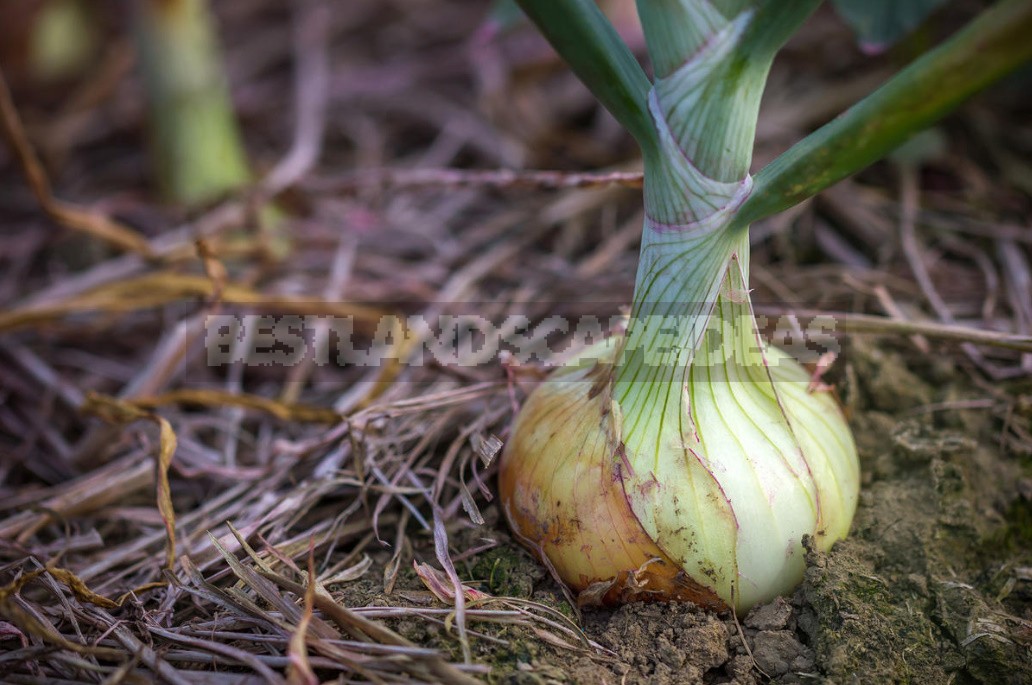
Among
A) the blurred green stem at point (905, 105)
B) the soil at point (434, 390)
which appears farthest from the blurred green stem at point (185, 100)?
the blurred green stem at point (905, 105)

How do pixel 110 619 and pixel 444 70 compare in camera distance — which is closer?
pixel 110 619

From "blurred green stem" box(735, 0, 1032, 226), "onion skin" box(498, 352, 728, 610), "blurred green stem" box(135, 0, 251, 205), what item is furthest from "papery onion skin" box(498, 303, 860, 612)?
"blurred green stem" box(135, 0, 251, 205)

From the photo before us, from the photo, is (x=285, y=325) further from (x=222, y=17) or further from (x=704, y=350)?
(x=222, y=17)

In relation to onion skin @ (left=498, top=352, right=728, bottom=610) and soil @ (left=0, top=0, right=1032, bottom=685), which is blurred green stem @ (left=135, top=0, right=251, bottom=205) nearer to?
soil @ (left=0, top=0, right=1032, bottom=685)

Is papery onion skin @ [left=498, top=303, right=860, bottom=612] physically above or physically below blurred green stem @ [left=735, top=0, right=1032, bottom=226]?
below

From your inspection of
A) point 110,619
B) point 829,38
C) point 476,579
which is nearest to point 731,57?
point 476,579

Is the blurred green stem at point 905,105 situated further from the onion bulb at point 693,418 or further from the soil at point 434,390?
the soil at point 434,390

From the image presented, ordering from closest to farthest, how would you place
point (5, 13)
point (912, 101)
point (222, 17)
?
point (912, 101)
point (5, 13)
point (222, 17)
